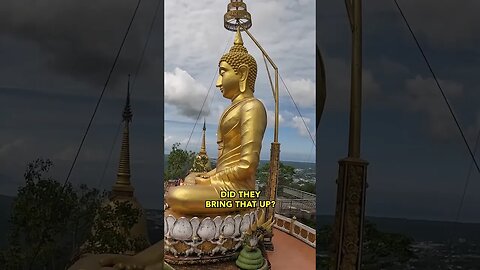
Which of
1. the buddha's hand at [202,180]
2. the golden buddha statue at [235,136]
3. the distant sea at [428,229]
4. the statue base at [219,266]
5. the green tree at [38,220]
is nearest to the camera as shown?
the green tree at [38,220]

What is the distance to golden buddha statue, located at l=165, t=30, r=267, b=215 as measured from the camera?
2.23 metres

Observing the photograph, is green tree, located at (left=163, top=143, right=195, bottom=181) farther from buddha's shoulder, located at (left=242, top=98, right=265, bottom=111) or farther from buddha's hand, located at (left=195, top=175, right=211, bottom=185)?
buddha's shoulder, located at (left=242, top=98, right=265, bottom=111)

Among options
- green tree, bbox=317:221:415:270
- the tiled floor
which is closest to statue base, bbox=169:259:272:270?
the tiled floor

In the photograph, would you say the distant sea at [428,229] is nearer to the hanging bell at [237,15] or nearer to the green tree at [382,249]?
the green tree at [382,249]

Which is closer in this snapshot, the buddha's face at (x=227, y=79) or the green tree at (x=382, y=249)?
the green tree at (x=382, y=249)

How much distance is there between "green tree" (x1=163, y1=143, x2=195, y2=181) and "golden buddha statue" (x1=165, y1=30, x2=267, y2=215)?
68 millimetres

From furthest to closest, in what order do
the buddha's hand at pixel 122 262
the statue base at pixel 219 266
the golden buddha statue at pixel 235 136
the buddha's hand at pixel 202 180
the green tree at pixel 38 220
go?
the buddha's hand at pixel 202 180
the golden buddha statue at pixel 235 136
the statue base at pixel 219 266
the buddha's hand at pixel 122 262
the green tree at pixel 38 220

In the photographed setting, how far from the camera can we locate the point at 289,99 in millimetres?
2270

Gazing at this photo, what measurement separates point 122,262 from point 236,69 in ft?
3.96

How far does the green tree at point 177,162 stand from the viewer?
2217 mm

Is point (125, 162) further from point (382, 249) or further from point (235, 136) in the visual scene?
point (382, 249)

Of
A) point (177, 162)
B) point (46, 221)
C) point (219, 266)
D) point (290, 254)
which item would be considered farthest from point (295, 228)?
point (46, 221)

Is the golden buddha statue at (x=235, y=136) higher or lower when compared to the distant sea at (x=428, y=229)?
higher

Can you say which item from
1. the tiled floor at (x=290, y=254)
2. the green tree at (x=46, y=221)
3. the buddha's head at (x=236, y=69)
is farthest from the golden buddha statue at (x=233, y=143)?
the green tree at (x=46, y=221)
